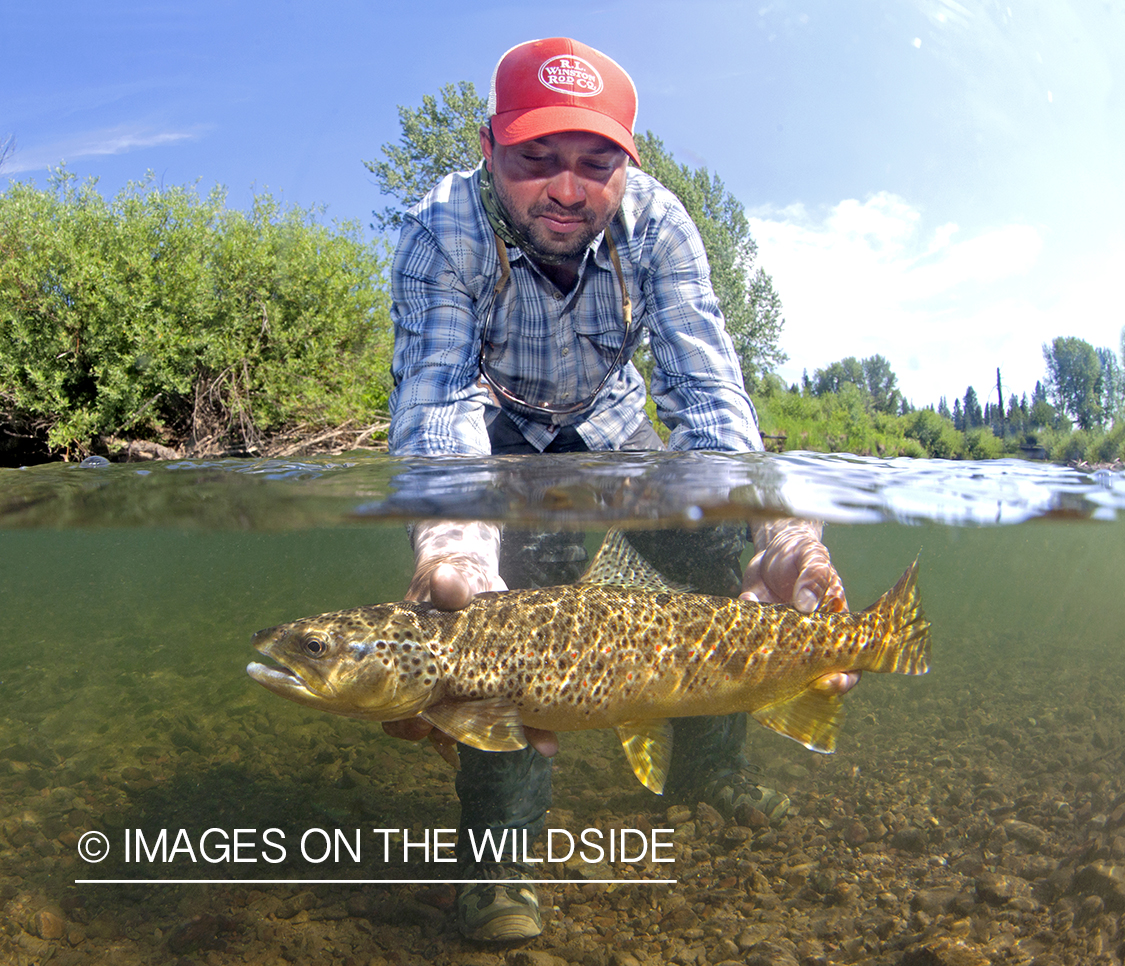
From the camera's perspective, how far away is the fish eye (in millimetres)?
2668

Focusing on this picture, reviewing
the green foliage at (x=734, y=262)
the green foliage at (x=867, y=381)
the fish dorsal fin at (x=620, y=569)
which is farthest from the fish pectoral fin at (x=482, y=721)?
the green foliage at (x=734, y=262)

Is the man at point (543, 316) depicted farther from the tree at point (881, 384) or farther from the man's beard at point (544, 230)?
the tree at point (881, 384)

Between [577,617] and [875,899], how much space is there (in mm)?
3959

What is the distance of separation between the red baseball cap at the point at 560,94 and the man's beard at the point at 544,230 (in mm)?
373

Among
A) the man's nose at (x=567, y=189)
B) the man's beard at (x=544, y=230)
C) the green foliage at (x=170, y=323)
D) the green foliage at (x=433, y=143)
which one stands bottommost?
the man's beard at (x=544, y=230)

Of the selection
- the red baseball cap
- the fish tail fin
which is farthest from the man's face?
the fish tail fin

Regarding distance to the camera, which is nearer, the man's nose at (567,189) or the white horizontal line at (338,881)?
the man's nose at (567,189)

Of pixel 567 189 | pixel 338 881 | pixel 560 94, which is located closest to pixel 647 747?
pixel 567 189

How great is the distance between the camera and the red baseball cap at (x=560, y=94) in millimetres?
4348

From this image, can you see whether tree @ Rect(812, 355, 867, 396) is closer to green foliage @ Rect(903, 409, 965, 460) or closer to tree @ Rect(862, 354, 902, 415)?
tree @ Rect(862, 354, 902, 415)

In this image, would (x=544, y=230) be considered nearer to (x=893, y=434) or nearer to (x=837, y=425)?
(x=893, y=434)

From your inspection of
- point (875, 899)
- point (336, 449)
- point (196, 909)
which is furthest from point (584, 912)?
point (336, 449)

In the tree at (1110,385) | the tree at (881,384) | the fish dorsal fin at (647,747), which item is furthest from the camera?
the tree at (881,384)

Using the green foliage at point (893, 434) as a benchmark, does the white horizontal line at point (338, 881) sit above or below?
below
